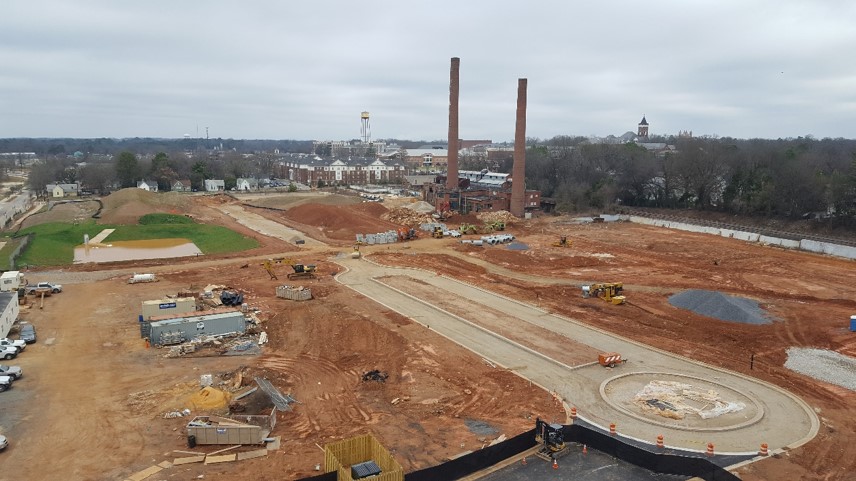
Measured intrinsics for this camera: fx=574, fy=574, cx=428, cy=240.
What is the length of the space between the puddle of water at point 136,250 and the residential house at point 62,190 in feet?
164

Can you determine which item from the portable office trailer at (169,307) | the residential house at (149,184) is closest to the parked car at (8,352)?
the portable office trailer at (169,307)

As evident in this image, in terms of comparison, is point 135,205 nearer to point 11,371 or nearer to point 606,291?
point 11,371

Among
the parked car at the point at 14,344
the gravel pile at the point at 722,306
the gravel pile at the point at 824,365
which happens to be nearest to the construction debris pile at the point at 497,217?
the gravel pile at the point at 722,306

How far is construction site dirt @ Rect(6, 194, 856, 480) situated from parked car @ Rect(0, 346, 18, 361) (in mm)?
802

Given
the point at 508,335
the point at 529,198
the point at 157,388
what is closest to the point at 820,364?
the point at 508,335

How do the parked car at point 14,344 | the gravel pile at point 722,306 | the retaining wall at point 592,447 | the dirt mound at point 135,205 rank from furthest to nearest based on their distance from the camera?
the dirt mound at point 135,205 → the gravel pile at point 722,306 → the parked car at point 14,344 → the retaining wall at point 592,447

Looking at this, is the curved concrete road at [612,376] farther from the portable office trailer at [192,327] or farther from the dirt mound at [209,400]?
the dirt mound at [209,400]

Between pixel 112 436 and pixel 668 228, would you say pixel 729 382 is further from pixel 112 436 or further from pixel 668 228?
pixel 668 228

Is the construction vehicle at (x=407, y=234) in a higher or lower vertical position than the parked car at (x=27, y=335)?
higher

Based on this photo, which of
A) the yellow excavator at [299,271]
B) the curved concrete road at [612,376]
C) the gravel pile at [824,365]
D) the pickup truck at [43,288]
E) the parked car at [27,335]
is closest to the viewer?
the curved concrete road at [612,376]

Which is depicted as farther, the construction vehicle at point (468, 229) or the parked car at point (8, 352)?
the construction vehicle at point (468, 229)

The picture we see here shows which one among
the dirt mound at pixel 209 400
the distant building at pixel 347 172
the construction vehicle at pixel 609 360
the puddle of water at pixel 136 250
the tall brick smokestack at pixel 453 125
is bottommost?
the puddle of water at pixel 136 250

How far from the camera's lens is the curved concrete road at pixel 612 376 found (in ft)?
61.9

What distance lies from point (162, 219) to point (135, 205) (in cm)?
684
